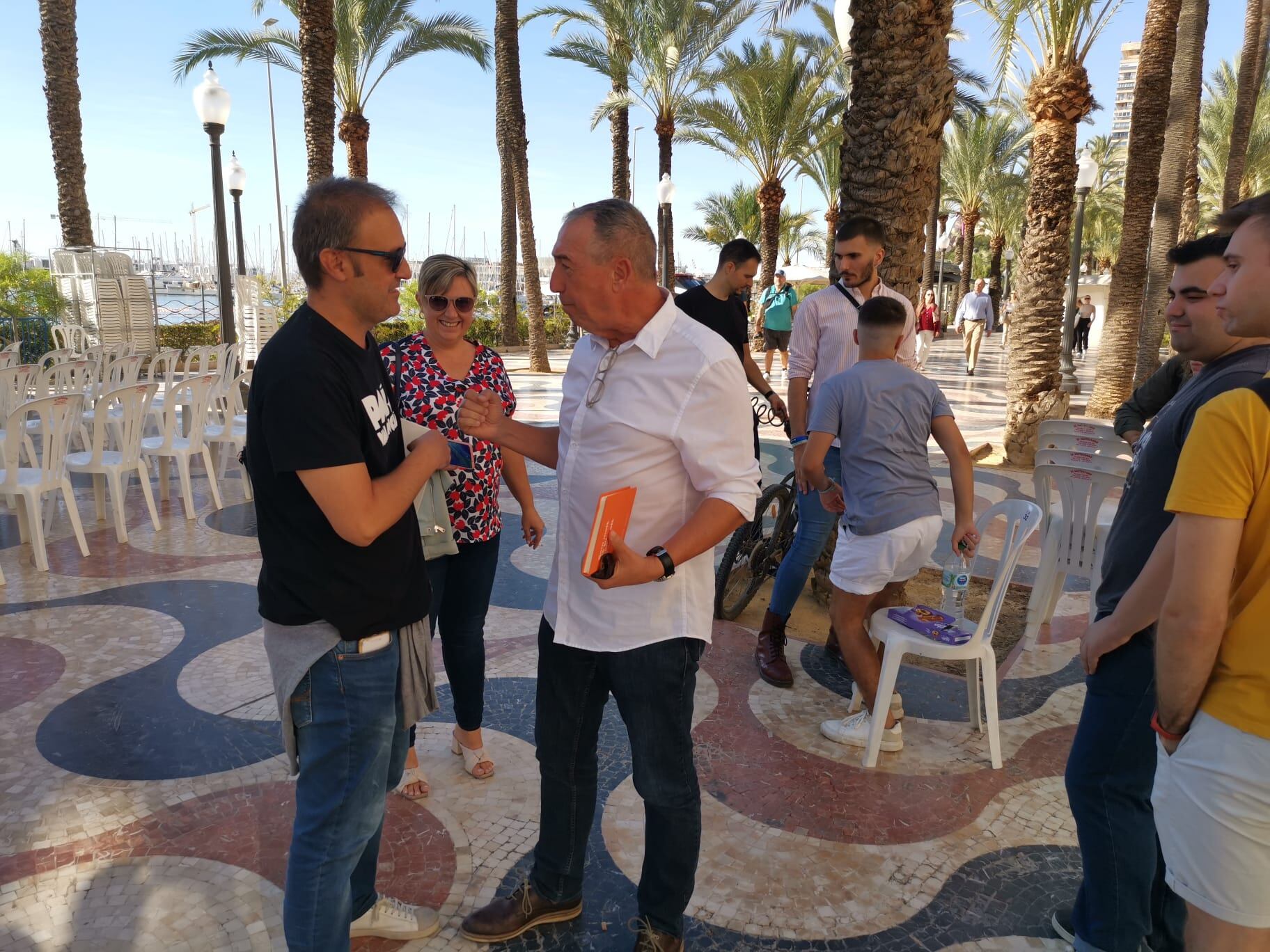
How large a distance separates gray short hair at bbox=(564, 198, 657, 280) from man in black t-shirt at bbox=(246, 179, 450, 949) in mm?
415

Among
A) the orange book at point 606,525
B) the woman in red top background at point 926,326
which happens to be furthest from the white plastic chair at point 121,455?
the woman in red top background at point 926,326

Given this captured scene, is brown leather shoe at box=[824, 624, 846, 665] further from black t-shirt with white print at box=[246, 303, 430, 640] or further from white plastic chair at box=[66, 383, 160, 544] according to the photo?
white plastic chair at box=[66, 383, 160, 544]

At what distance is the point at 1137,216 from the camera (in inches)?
463

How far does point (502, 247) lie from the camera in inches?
761

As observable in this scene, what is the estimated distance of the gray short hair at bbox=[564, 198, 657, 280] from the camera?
6.12 ft

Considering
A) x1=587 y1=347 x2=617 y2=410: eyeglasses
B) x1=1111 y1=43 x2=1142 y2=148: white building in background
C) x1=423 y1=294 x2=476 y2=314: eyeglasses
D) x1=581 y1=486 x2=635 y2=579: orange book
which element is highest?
x1=1111 y1=43 x2=1142 y2=148: white building in background

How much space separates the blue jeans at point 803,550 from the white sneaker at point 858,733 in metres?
0.65

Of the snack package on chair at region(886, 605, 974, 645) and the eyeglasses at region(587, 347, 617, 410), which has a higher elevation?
the eyeglasses at region(587, 347, 617, 410)

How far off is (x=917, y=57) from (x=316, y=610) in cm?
484

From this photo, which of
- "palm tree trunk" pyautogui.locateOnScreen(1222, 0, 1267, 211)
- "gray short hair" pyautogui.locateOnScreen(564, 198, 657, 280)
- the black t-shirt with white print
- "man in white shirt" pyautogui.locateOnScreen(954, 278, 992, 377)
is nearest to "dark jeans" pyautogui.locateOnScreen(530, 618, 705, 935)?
the black t-shirt with white print

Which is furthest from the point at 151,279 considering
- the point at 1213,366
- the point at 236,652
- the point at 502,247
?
the point at 1213,366

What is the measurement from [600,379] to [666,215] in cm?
2051

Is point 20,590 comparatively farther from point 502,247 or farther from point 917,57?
point 502,247

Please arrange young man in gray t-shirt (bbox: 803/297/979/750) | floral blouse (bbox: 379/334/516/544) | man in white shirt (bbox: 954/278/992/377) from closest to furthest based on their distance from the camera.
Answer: floral blouse (bbox: 379/334/516/544)
young man in gray t-shirt (bbox: 803/297/979/750)
man in white shirt (bbox: 954/278/992/377)
